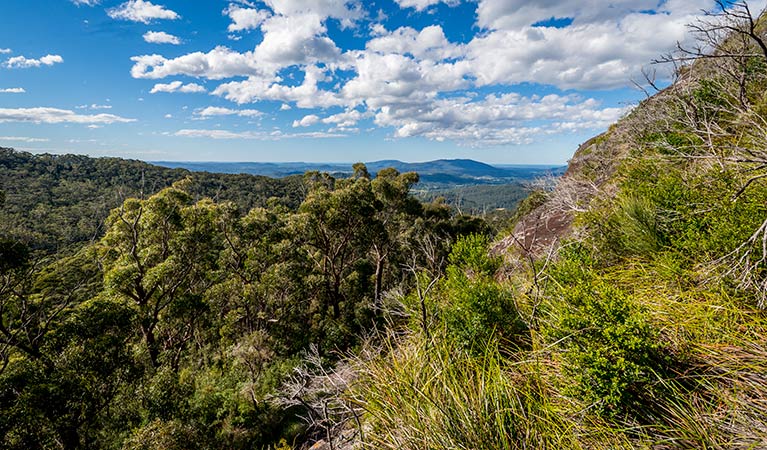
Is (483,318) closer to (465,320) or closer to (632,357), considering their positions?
(465,320)

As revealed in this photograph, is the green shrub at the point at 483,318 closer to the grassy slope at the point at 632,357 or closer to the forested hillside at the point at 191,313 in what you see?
the grassy slope at the point at 632,357

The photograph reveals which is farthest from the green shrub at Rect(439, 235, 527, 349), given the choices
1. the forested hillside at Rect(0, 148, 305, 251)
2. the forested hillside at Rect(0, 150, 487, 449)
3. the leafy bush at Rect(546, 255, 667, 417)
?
the forested hillside at Rect(0, 148, 305, 251)

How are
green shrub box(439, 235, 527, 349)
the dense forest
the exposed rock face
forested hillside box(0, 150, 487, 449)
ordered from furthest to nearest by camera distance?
forested hillside box(0, 150, 487, 449), the exposed rock face, green shrub box(439, 235, 527, 349), the dense forest

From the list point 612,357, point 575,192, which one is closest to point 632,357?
point 612,357

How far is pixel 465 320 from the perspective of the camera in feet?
9.71

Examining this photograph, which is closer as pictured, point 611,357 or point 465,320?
point 611,357

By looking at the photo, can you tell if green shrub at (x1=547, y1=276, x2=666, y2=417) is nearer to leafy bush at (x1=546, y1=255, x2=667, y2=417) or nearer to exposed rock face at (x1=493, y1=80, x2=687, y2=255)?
leafy bush at (x1=546, y1=255, x2=667, y2=417)

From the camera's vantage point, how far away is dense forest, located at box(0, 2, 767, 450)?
6.22ft

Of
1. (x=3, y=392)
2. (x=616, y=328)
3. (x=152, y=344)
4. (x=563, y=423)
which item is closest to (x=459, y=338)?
(x=563, y=423)

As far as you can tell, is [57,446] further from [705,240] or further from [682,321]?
Result: [705,240]

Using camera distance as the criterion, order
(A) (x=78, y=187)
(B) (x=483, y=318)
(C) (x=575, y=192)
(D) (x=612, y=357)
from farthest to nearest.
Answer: (A) (x=78, y=187) < (C) (x=575, y=192) < (B) (x=483, y=318) < (D) (x=612, y=357)

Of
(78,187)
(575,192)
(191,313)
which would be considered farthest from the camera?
(78,187)

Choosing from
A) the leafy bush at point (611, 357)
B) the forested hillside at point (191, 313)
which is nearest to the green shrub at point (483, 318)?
the forested hillside at point (191, 313)

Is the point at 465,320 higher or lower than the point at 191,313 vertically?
higher
